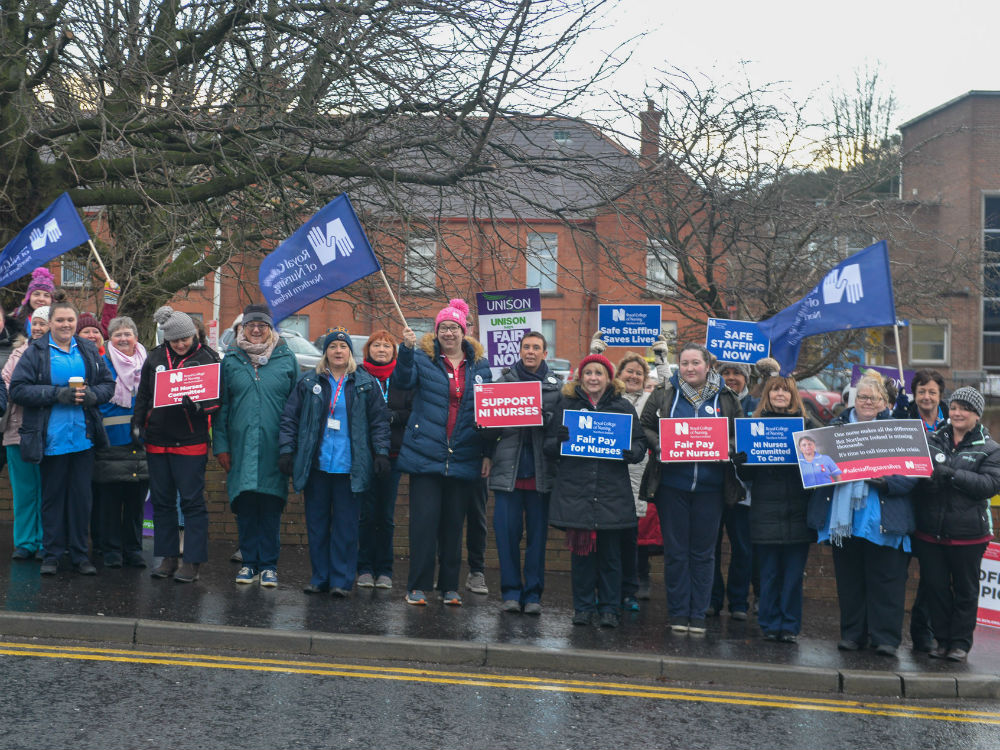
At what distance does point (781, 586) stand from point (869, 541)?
74 cm

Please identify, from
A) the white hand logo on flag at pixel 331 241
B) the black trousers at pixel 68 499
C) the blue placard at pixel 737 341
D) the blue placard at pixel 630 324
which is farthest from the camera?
the blue placard at pixel 630 324

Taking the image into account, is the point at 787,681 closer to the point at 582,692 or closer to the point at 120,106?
the point at 582,692

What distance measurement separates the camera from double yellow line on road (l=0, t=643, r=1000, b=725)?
6414mm

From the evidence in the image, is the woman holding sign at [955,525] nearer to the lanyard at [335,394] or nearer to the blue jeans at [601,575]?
the blue jeans at [601,575]

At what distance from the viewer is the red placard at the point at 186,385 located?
8164 millimetres

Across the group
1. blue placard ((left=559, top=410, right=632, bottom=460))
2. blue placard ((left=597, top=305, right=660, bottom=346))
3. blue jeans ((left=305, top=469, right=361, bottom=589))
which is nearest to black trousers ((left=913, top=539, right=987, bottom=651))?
blue placard ((left=559, top=410, right=632, bottom=460))

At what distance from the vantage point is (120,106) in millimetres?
12086

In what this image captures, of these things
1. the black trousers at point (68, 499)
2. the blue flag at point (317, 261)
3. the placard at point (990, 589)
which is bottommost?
the placard at point (990, 589)

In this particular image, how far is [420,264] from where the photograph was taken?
43.7ft

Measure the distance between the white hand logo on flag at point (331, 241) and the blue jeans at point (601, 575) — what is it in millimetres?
2869

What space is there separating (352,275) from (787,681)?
422 cm

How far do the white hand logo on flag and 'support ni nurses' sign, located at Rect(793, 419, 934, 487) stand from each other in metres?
3.60

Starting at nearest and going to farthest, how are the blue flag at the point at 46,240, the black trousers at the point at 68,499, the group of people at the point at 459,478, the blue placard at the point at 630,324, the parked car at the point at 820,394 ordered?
the group of people at the point at 459,478 < the black trousers at the point at 68,499 < the blue flag at the point at 46,240 < the blue placard at the point at 630,324 < the parked car at the point at 820,394

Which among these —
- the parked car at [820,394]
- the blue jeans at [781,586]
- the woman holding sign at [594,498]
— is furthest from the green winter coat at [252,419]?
the parked car at [820,394]
